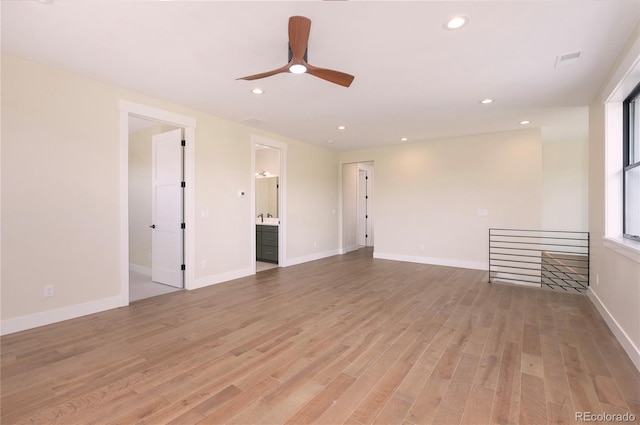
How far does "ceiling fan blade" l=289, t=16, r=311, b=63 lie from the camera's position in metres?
2.11

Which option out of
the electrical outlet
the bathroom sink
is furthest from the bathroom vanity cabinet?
the electrical outlet

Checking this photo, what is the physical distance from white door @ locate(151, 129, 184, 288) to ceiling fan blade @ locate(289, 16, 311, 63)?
2.88m

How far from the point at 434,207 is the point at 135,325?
5749 millimetres

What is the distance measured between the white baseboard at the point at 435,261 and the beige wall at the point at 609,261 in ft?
6.73

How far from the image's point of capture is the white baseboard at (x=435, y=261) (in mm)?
5937

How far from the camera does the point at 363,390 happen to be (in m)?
1.99

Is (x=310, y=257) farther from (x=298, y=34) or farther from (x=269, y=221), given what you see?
(x=298, y=34)

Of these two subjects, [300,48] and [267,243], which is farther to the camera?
[267,243]

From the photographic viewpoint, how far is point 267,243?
6539 millimetres

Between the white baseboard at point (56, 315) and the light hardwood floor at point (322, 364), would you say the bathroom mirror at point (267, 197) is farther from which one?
the white baseboard at point (56, 315)

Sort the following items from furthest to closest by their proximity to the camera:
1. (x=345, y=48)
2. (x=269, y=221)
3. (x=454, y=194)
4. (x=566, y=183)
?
(x=566, y=183) → (x=269, y=221) → (x=454, y=194) → (x=345, y=48)

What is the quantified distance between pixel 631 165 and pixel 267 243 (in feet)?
18.8

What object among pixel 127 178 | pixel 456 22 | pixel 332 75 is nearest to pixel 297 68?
pixel 332 75

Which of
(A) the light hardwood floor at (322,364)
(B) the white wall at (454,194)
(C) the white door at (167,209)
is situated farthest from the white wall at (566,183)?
(C) the white door at (167,209)
